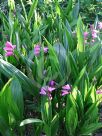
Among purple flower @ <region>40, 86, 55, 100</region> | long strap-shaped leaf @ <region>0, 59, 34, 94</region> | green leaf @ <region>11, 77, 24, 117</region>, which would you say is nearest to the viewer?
purple flower @ <region>40, 86, 55, 100</region>

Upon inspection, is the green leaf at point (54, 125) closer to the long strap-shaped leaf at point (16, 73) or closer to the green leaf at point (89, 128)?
the green leaf at point (89, 128)

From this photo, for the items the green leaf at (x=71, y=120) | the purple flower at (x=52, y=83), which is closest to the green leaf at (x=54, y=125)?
the green leaf at (x=71, y=120)

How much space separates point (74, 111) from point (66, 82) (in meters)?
0.30

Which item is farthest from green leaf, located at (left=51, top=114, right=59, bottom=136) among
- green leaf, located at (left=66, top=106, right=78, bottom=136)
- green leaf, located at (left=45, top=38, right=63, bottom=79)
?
green leaf, located at (left=45, top=38, right=63, bottom=79)

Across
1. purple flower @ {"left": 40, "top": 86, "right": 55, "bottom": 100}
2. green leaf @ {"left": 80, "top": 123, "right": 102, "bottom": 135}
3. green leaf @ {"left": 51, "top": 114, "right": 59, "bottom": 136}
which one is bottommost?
green leaf @ {"left": 80, "top": 123, "right": 102, "bottom": 135}

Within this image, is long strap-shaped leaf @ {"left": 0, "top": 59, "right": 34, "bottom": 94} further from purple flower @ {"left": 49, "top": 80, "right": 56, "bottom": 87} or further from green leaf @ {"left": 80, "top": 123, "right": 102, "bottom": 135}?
green leaf @ {"left": 80, "top": 123, "right": 102, "bottom": 135}

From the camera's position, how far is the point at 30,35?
97.0 inches

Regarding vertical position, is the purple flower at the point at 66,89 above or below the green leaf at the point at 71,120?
above

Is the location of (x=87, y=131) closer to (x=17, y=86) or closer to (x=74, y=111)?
(x=74, y=111)

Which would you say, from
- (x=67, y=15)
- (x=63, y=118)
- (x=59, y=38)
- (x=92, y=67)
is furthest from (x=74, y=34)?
(x=63, y=118)

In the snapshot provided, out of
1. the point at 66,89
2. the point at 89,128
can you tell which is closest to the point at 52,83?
the point at 66,89

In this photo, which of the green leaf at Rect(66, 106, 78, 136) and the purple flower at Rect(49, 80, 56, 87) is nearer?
the green leaf at Rect(66, 106, 78, 136)

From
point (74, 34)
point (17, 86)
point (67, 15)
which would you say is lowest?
point (17, 86)

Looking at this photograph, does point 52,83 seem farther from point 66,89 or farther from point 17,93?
point 17,93
